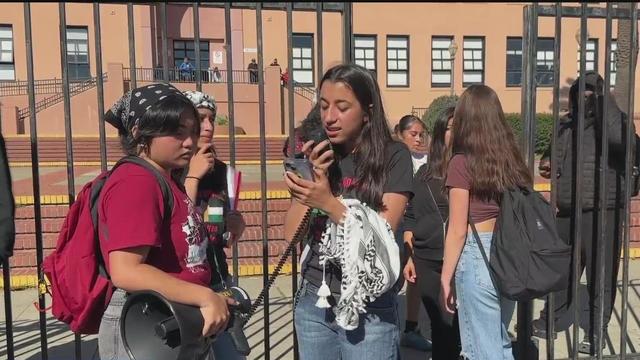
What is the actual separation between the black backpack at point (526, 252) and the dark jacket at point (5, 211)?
2.15 m

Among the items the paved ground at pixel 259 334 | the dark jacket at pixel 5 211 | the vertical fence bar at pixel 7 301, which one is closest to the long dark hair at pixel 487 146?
the paved ground at pixel 259 334

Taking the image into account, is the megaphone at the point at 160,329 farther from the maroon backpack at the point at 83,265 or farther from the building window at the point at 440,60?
the building window at the point at 440,60

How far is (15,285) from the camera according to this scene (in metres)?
5.58

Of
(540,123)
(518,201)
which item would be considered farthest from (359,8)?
(518,201)

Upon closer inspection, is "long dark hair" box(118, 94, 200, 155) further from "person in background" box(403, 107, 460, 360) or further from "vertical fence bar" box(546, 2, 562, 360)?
"vertical fence bar" box(546, 2, 562, 360)

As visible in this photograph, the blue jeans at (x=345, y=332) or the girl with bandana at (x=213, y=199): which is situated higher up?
the girl with bandana at (x=213, y=199)

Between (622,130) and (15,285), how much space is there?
223 inches

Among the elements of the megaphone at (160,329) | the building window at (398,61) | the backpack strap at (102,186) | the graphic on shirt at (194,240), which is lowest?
the megaphone at (160,329)

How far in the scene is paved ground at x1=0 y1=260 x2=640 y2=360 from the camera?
13.5 feet

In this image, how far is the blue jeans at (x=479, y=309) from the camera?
2730 mm

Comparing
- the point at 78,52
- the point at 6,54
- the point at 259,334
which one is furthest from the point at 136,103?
the point at 6,54

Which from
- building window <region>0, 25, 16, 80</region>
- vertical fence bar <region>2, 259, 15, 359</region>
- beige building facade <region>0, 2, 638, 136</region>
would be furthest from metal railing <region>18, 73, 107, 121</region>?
vertical fence bar <region>2, 259, 15, 359</region>

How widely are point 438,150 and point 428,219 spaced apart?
0.47 metres

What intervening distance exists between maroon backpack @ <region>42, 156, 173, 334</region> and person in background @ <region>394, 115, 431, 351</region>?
2.19m
